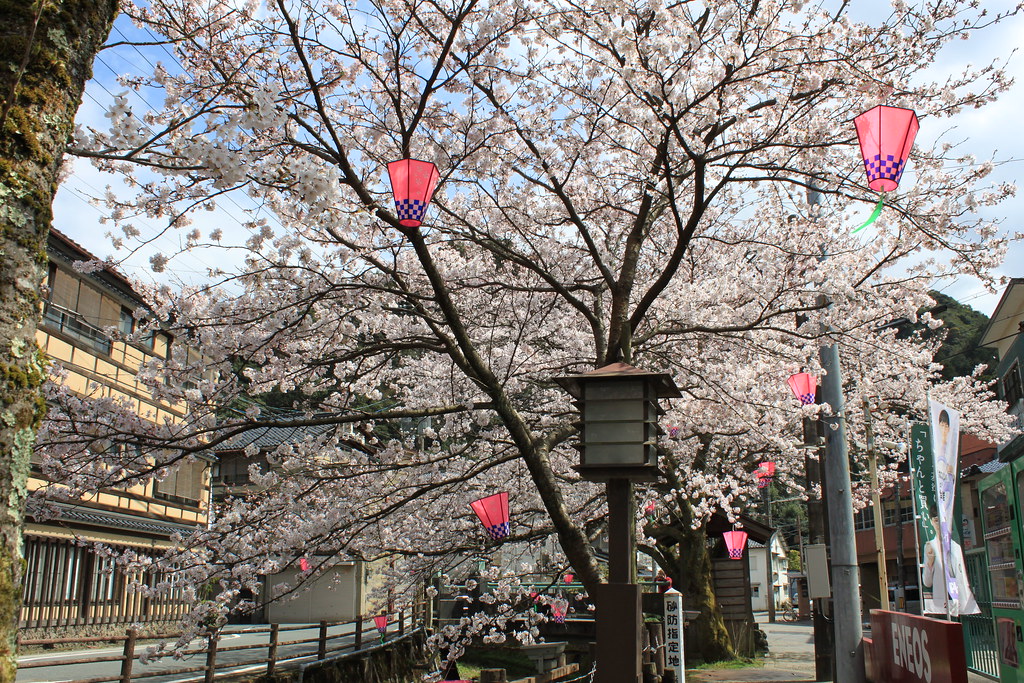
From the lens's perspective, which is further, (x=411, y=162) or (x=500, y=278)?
(x=500, y=278)

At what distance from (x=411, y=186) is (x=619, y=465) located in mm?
2668

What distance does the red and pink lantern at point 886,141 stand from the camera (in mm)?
5492

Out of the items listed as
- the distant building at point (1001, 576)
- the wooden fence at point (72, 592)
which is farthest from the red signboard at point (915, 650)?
the wooden fence at point (72, 592)

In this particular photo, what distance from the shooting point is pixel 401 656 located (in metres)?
15.0

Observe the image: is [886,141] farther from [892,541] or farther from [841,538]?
[892,541]

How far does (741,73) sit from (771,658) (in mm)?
15942

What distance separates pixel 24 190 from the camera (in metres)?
2.66

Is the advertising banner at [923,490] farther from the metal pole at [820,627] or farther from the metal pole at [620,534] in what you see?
the metal pole at [820,627]

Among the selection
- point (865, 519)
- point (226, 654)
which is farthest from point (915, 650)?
point (865, 519)

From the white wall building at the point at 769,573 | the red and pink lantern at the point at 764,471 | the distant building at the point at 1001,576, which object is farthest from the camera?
the white wall building at the point at 769,573

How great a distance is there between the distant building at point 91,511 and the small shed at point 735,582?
14.0 meters

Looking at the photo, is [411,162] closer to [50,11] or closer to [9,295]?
[50,11]

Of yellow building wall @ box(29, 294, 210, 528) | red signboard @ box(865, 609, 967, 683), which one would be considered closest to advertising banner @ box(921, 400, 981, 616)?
red signboard @ box(865, 609, 967, 683)

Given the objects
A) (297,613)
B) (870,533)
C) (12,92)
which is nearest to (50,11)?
(12,92)
